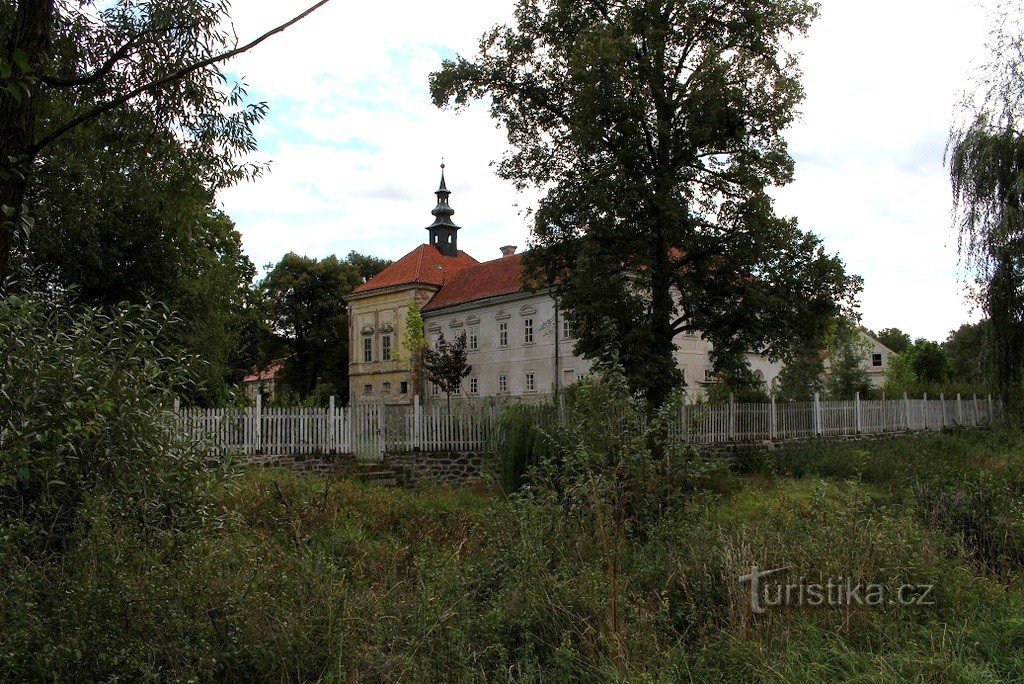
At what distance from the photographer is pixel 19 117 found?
6133 millimetres

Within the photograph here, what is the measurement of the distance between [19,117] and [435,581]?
4644 mm

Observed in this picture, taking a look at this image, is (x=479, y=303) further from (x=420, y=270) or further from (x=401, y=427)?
(x=401, y=427)

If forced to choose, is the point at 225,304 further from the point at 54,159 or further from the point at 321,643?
the point at 321,643

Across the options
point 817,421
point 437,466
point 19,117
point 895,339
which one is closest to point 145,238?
point 437,466

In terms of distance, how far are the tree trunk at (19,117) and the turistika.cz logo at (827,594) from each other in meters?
5.78

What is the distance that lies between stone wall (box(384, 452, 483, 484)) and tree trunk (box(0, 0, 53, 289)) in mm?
12903

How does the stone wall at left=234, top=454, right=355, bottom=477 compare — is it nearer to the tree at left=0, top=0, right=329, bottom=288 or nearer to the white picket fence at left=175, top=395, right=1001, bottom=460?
the white picket fence at left=175, top=395, right=1001, bottom=460

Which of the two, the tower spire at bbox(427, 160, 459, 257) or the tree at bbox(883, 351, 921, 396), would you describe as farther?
the tower spire at bbox(427, 160, 459, 257)

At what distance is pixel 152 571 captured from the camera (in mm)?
5344

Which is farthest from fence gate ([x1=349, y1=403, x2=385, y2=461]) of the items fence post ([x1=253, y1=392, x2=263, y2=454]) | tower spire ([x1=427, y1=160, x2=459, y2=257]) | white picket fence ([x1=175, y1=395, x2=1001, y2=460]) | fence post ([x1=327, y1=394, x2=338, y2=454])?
tower spire ([x1=427, y1=160, x2=459, y2=257])

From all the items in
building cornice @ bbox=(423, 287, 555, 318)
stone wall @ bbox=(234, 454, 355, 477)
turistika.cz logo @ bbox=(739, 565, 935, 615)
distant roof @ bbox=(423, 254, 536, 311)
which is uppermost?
distant roof @ bbox=(423, 254, 536, 311)

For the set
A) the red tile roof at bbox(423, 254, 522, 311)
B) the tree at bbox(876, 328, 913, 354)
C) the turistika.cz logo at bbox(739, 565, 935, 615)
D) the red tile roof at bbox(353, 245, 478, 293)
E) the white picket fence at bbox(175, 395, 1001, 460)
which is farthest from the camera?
the tree at bbox(876, 328, 913, 354)

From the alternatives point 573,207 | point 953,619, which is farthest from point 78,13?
point 573,207

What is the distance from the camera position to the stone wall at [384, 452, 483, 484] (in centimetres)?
1856
